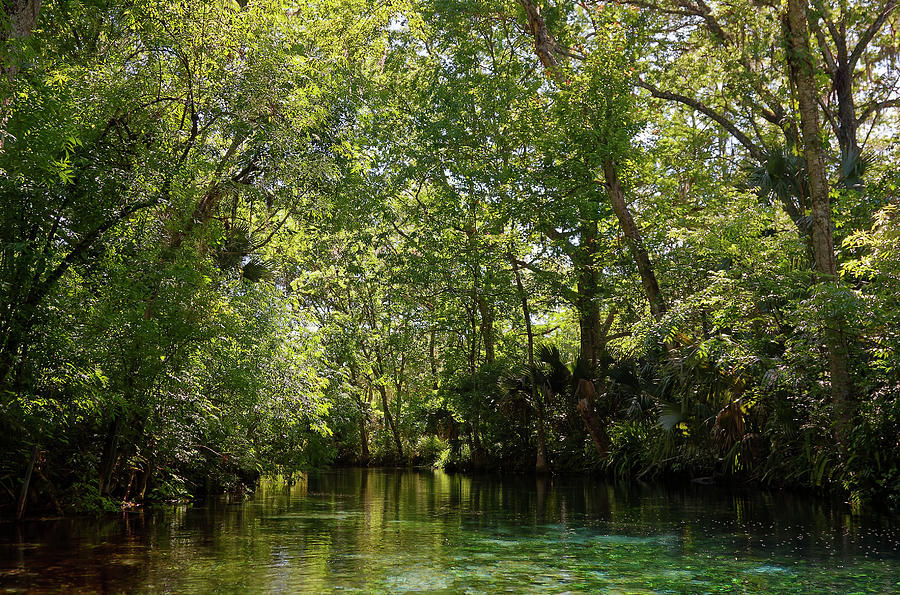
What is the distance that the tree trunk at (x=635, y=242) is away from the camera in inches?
595

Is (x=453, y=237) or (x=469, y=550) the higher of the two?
(x=453, y=237)

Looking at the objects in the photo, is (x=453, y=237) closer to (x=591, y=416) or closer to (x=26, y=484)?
(x=591, y=416)

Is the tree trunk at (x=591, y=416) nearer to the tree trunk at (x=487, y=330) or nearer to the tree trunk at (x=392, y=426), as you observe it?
the tree trunk at (x=487, y=330)

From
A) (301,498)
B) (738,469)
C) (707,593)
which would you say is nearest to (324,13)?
(301,498)

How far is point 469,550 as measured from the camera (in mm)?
5926

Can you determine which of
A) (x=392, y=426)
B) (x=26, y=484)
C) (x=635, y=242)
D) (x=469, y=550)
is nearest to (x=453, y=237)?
(x=635, y=242)

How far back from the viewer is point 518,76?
20234 millimetres

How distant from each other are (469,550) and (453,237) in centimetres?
1546

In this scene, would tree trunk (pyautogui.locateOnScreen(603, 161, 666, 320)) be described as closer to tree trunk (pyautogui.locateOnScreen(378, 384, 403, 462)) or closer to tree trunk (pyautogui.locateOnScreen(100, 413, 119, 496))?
tree trunk (pyautogui.locateOnScreen(100, 413, 119, 496))

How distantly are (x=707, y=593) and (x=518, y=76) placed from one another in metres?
18.0

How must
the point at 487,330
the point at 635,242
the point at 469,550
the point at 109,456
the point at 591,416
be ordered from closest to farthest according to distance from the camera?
the point at 469,550
the point at 109,456
the point at 635,242
the point at 591,416
the point at 487,330

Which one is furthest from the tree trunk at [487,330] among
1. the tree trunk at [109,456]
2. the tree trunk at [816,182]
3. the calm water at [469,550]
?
the tree trunk at [109,456]

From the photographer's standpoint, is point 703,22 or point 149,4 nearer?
point 149,4

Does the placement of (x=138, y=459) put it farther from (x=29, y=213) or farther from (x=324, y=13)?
(x=324, y=13)
